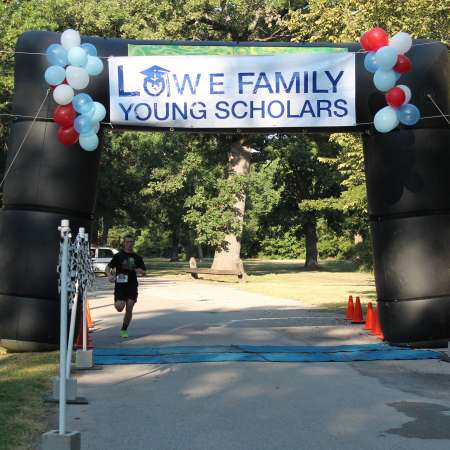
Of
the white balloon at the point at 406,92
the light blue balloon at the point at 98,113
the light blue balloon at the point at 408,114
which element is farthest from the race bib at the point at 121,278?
the white balloon at the point at 406,92

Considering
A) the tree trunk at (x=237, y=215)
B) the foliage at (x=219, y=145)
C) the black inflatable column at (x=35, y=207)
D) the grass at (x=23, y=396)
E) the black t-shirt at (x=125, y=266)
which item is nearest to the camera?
the grass at (x=23, y=396)

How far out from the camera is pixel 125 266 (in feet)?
41.1

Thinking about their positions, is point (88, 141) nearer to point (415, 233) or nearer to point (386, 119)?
point (386, 119)

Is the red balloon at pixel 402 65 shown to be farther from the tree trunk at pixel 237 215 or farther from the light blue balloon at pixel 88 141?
the tree trunk at pixel 237 215

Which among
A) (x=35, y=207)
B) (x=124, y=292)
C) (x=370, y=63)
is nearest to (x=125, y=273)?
(x=124, y=292)

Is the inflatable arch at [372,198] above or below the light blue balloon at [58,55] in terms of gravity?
below

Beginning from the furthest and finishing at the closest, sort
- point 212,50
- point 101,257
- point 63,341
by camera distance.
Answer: point 101,257
point 212,50
point 63,341

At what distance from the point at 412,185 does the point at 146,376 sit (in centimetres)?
525

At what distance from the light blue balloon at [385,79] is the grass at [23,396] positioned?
6.12 m

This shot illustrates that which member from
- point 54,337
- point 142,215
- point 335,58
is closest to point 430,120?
point 335,58

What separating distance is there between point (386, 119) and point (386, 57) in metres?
0.92

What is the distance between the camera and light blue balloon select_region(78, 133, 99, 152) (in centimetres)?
1071

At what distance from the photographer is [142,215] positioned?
49562 millimetres

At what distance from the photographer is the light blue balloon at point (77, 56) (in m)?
10.4
